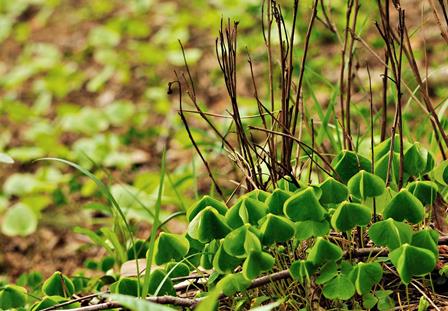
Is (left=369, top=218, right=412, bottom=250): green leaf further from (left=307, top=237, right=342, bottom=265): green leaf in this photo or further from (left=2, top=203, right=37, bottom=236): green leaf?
(left=2, top=203, right=37, bottom=236): green leaf

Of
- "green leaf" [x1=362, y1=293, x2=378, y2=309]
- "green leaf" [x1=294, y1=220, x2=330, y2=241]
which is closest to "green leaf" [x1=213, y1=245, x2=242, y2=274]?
"green leaf" [x1=294, y1=220, x2=330, y2=241]

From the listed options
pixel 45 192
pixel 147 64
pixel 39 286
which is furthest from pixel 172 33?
pixel 39 286

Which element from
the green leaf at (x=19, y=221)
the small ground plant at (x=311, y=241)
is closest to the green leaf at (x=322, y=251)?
the small ground plant at (x=311, y=241)

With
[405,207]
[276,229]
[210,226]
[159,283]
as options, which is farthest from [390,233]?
[159,283]

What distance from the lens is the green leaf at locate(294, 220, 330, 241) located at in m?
1.19

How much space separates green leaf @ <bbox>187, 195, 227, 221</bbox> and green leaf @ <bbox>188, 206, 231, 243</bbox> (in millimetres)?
50

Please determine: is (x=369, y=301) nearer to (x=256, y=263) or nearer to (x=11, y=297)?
(x=256, y=263)

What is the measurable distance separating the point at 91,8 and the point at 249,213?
133 inches

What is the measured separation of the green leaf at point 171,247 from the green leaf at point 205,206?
0.04m

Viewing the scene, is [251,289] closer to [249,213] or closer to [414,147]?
[249,213]

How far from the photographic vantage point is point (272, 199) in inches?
48.8

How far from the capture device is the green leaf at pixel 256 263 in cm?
114

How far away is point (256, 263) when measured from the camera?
1.14 m

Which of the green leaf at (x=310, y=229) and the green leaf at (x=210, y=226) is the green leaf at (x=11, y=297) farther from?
the green leaf at (x=310, y=229)
